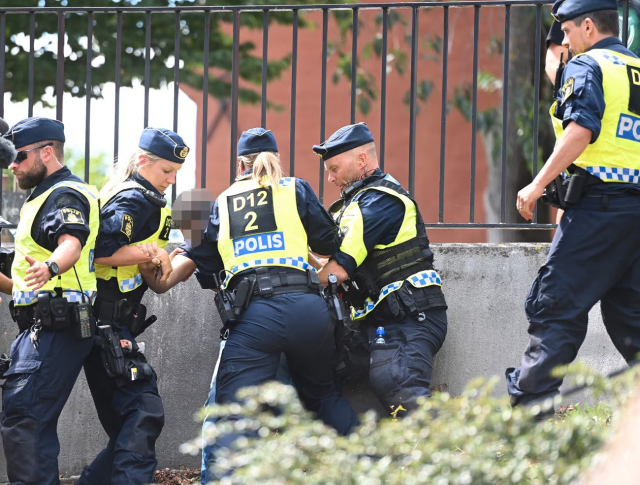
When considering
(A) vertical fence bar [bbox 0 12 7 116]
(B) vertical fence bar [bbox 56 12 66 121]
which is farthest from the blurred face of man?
(A) vertical fence bar [bbox 0 12 7 116]

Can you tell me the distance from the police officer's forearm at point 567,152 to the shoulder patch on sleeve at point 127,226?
6.52ft

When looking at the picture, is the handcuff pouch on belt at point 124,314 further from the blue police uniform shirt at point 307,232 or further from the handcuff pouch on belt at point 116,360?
the blue police uniform shirt at point 307,232

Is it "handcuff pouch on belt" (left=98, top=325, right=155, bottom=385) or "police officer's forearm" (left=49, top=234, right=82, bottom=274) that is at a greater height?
"police officer's forearm" (left=49, top=234, right=82, bottom=274)

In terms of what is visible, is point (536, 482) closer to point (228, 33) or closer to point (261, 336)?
point (261, 336)

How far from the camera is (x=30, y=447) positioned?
4211 millimetres

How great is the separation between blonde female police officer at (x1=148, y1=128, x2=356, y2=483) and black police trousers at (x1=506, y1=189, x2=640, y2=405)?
101 cm

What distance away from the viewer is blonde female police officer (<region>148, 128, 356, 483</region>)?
440cm

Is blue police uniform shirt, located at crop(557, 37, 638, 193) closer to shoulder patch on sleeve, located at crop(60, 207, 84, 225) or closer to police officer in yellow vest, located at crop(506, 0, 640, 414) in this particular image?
police officer in yellow vest, located at crop(506, 0, 640, 414)

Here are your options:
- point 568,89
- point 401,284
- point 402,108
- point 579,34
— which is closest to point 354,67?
point 401,284

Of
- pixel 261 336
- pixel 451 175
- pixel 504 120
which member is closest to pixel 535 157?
pixel 504 120

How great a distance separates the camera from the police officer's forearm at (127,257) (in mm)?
4574

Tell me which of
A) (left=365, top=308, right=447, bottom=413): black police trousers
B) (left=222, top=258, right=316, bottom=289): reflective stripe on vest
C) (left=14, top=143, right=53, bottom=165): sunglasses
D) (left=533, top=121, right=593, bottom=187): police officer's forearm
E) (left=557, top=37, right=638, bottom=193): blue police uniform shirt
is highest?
(left=557, top=37, right=638, bottom=193): blue police uniform shirt

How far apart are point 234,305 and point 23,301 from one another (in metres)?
1.01

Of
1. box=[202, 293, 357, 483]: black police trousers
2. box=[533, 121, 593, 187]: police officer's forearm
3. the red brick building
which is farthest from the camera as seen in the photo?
the red brick building
